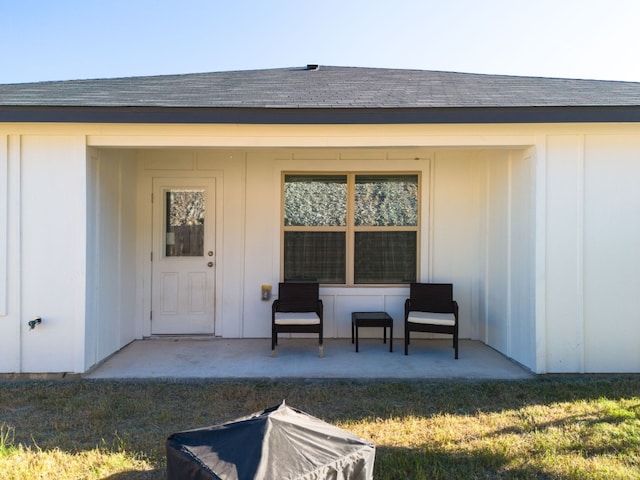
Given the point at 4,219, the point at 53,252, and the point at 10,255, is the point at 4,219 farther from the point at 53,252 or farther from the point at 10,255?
the point at 53,252

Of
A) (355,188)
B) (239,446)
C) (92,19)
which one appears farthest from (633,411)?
(92,19)

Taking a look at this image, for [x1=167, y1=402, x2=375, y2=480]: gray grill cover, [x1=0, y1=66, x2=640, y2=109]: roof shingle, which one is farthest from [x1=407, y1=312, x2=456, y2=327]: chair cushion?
[x1=167, y1=402, x2=375, y2=480]: gray grill cover

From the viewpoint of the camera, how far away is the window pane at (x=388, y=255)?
649cm

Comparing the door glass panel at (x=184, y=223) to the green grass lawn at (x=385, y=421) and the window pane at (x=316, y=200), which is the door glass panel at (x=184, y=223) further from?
the green grass lawn at (x=385, y=421)

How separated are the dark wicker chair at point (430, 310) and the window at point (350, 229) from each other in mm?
497

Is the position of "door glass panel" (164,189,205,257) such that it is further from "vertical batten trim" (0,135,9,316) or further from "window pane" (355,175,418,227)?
"window pane" (355,175,418,227)

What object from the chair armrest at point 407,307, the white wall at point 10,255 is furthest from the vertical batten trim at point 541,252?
the white wall at point 10,255

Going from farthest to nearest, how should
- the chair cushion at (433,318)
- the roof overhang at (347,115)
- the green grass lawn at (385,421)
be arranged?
the chair cushion at (433,318) → the roof overhang at (347,115) → the green grass lawn at (385,421)

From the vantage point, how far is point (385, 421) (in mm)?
3572

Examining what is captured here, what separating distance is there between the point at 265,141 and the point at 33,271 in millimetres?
2902

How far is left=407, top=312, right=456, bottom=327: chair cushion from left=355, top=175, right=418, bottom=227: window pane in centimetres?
151

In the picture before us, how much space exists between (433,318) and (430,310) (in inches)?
18.5

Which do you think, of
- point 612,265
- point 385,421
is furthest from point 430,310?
point 385,421

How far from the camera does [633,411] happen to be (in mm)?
3744
